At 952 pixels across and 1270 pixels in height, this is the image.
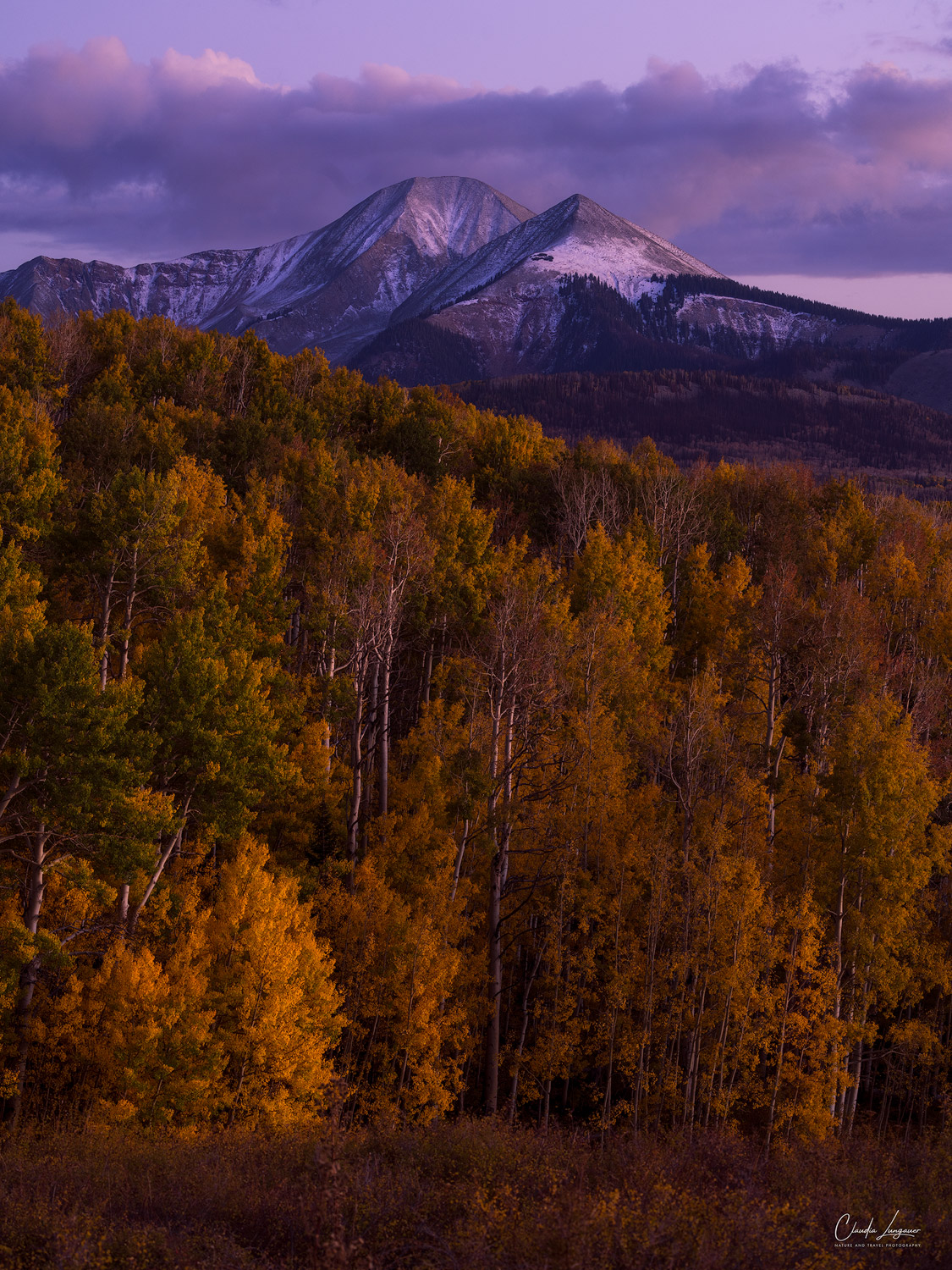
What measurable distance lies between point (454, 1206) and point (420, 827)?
25834 millimetres

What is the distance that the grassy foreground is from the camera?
40.2 feet

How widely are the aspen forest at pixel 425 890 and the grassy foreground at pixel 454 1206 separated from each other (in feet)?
→ 0.36

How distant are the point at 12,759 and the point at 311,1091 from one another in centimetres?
1470

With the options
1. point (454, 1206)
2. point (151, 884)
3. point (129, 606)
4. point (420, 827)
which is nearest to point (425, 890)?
point (420, 827)

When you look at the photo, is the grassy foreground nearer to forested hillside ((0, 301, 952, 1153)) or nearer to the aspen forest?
the aspen forest

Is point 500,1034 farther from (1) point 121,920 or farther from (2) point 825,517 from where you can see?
(2) point 825,517

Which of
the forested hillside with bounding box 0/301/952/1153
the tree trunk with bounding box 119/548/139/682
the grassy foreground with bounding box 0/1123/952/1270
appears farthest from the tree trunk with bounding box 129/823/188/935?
the grassy foreground with bounding box 0/1123/952/1270

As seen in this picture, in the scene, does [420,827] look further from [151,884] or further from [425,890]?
[151,884]

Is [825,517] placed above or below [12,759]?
above

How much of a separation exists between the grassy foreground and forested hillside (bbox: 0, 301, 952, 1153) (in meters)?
8.39

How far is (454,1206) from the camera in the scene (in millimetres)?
14852

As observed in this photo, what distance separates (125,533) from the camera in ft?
126

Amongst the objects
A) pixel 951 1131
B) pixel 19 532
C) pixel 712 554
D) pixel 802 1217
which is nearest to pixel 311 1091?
pixel 951 1131

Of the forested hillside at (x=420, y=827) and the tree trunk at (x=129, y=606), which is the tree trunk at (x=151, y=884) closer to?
the forested hillside at (x=420, y=827)
